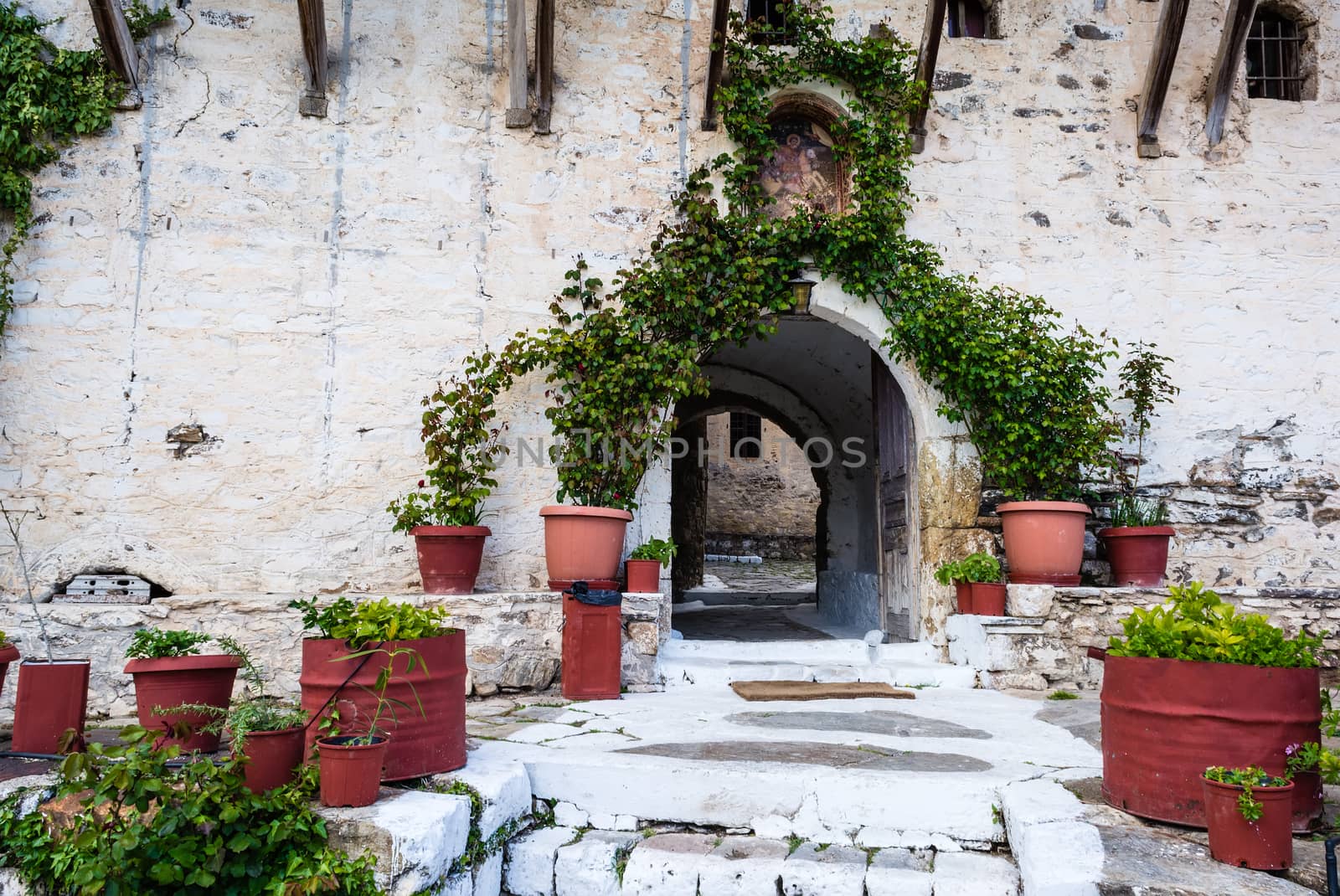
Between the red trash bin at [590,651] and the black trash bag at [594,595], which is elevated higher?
the black trash bag at [594,595]

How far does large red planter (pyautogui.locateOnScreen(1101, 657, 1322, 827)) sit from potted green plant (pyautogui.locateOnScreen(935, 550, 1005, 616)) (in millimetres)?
2723

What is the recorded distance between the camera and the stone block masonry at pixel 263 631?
436 cm

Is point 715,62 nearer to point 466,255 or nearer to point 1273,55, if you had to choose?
point 466,255

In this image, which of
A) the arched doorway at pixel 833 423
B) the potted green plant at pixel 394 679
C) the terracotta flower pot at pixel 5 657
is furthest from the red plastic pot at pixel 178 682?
the arched doorway at pixel 833 423

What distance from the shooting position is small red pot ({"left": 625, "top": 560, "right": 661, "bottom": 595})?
498 cm

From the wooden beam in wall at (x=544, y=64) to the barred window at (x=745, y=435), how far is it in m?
13.7

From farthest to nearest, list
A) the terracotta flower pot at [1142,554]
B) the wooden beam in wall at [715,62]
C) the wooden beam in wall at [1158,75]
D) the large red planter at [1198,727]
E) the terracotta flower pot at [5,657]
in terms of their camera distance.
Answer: the wooden beam in wall at [1158,75] < the wooden beam in wall at [715,62] < the terracotta flower pot at [1142,554] < the terracotta flower pot at [5,657] < the large red planter at [1198,727]

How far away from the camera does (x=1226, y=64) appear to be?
→ 5898 millimetres

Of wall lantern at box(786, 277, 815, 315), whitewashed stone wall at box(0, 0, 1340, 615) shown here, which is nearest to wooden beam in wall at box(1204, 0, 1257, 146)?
whitewashed stone wall at box(0, 0, 1340, 615)

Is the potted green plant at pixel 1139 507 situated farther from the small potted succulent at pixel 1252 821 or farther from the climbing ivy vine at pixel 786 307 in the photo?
the small potted succulent at pixel 1252 821

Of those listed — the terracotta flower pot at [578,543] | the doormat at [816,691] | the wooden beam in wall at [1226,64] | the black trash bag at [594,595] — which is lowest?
the doormat at [816,691]

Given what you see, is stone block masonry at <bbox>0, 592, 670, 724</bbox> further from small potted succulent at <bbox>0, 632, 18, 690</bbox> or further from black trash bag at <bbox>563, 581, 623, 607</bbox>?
small potted succulent at <bbox>0, 632, 18, 690</bbox>

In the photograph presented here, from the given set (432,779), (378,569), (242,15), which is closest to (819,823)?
(432,779)

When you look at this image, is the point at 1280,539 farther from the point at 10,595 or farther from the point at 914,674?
the point at 10,595
